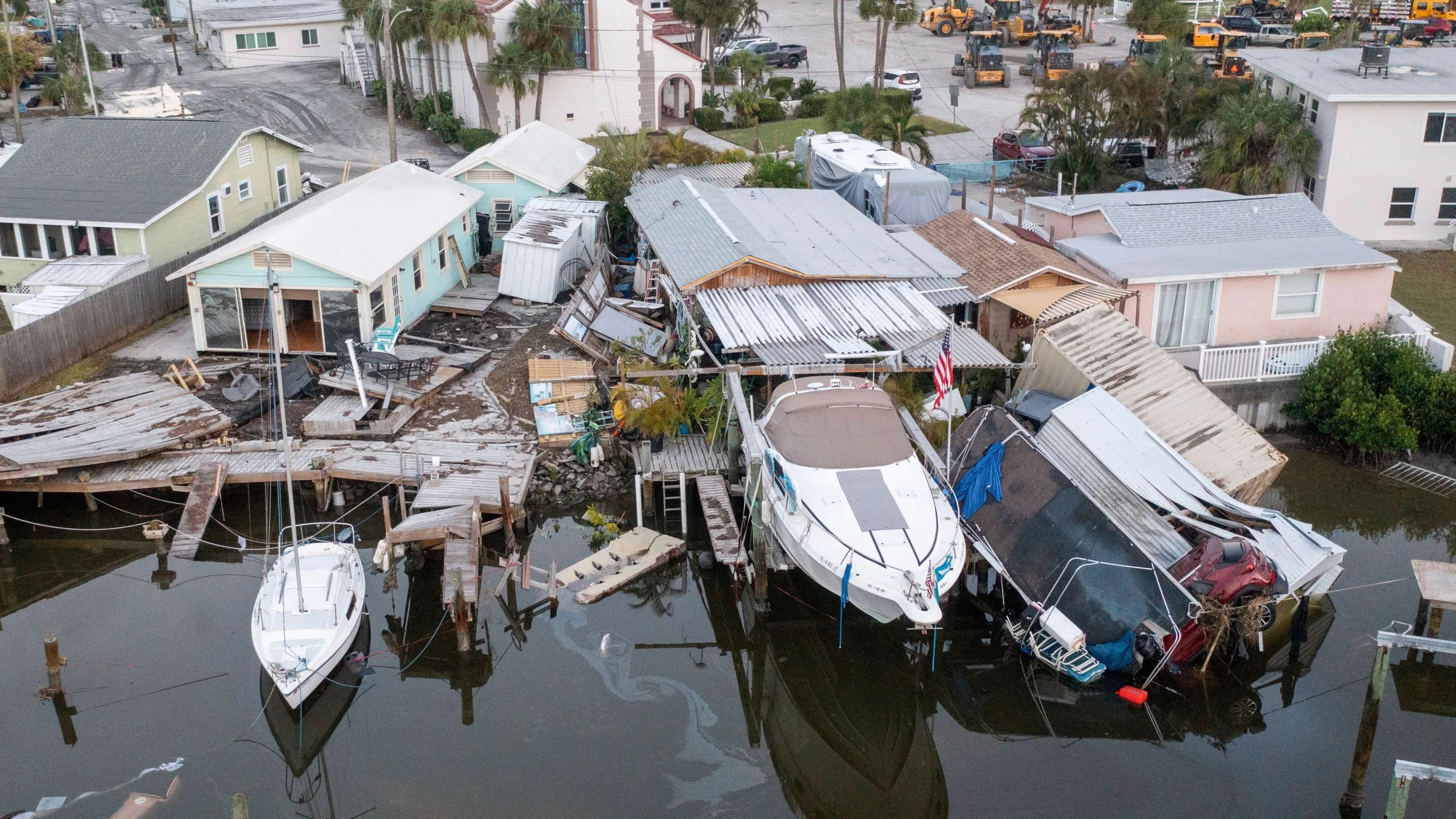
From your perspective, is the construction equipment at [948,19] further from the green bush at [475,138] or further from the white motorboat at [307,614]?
the white motorboat at [307,614]

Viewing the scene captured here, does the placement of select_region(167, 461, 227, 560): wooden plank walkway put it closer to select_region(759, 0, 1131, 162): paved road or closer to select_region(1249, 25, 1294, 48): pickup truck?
select_region(759, 0, 1131, 162): paved road

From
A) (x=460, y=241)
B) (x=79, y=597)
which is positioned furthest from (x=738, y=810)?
(x=460, y=241)

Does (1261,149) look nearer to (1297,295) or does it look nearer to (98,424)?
(1297,295)

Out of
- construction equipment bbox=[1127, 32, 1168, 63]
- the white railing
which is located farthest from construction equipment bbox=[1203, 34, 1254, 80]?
the white railing

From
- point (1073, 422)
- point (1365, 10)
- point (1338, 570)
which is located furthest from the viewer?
point (1365, 10)

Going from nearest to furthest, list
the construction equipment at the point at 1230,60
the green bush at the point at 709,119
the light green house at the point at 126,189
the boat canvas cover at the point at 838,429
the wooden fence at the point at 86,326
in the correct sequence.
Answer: the boat canvas cover at the point at 838,429 < the wooden fence at the point at 86,326 < the light green house at the point at 126,189 < the construction equipment at the point at 1230,60 < the green bush at the point at 709,119

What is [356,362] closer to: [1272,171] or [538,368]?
[538,368]

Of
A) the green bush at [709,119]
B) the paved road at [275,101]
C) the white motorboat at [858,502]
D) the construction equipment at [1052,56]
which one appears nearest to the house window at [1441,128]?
the construction equipment at [1052,56]
